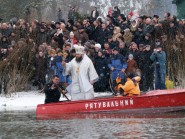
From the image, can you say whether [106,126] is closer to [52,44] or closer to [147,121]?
[147,121]

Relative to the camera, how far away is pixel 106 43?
1121 inches

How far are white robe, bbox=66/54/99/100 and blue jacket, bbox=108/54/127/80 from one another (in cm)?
384

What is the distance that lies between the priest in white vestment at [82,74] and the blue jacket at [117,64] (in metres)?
3.85

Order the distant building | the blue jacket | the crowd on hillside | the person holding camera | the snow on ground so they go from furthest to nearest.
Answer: the distant building < the crowd on hillside < the blue jacket < the person holding camera < the snow on ground

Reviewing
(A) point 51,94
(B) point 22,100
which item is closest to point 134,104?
(A) point 51,94

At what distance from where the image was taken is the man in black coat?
2330 centimetres

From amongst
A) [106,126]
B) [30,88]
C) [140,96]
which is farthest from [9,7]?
[106,126]

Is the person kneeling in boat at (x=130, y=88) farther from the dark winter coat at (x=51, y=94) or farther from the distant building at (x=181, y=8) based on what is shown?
the distant building at (x=181, y=8)

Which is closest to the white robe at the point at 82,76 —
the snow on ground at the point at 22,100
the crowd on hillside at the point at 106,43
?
the snow on ground at the point at 22,100

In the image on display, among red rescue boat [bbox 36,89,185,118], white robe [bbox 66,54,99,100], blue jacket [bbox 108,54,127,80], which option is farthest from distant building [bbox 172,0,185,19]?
red rescue boat [bbox 36,89,185,118]

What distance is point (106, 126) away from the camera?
60.8ft

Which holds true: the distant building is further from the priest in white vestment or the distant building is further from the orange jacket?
the orange jacket

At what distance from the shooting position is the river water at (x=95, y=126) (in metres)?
16.6

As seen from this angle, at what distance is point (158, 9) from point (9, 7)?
103 feet
